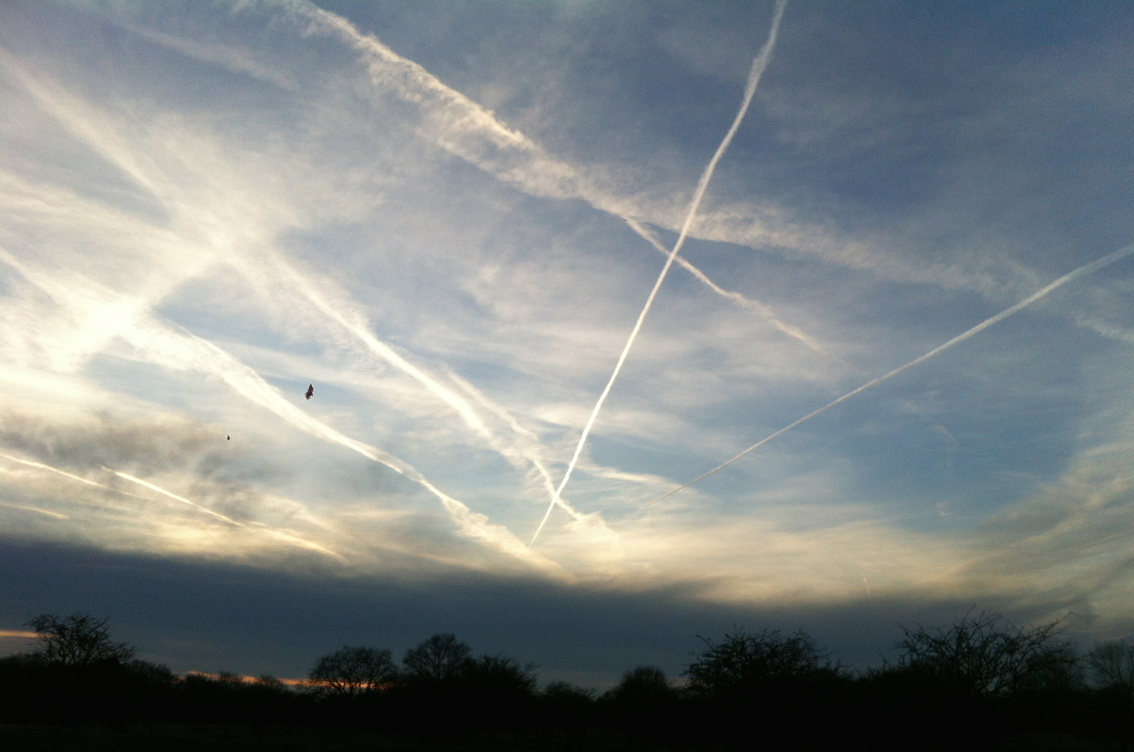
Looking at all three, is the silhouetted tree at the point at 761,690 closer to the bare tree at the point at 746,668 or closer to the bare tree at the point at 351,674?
the bare tree at the point at 746,668

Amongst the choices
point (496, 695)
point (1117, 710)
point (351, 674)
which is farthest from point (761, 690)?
point (351, 674)

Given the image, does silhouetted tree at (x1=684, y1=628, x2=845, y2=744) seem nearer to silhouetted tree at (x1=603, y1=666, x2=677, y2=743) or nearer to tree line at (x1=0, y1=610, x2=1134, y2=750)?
tree line at (x1=0, y1=610, x2=1134, y2=750)

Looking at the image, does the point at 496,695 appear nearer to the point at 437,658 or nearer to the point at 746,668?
the point at 437,658

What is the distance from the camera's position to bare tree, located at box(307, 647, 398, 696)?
422 feet

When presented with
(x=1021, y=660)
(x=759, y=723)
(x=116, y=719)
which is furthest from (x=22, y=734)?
(x=1021, y=660)

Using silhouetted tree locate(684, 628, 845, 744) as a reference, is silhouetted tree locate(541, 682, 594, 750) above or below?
below

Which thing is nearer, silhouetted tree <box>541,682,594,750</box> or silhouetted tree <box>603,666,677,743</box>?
silhouetted tree <box>603,666,677,743</box>

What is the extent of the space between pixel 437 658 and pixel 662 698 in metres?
48.0

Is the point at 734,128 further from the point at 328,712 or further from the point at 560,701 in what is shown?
the point at 328,712

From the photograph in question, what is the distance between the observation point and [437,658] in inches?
4407

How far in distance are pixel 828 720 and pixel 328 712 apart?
392 ft

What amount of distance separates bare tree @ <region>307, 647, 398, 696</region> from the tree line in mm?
259

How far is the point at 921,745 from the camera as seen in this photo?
97.4 feet

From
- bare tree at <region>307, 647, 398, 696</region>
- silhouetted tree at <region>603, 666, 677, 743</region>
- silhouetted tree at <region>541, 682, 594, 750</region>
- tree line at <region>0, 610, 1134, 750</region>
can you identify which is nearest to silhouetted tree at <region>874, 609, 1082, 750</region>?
tree line at <region>0, 610, 1134, 750</region>
